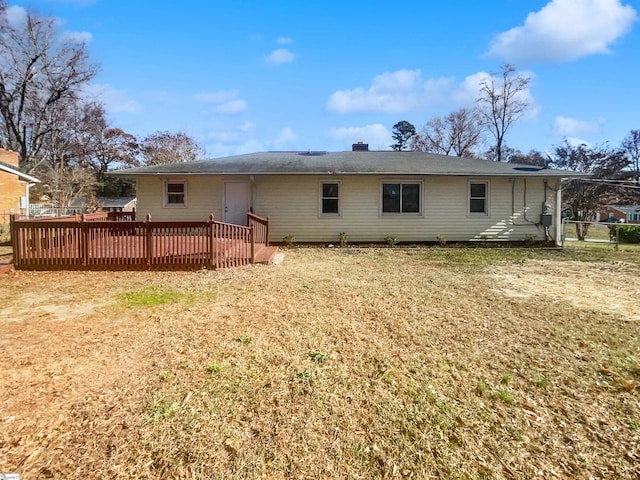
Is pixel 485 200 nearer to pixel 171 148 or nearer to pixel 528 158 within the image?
pixel 528 158

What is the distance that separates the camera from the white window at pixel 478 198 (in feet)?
43.1

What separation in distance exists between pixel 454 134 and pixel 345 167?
103 feet

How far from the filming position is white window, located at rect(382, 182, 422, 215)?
1304 centimetres

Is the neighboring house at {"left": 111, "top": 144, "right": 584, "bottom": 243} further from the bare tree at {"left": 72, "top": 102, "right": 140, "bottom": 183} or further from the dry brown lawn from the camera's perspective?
the bare tree at {"left": 72, "top": 102, "right": 140, "bottom": 183}

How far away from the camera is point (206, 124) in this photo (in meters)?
38.4

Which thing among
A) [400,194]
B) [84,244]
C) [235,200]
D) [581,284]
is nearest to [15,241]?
[84,244]

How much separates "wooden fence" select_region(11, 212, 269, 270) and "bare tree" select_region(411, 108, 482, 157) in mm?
36302

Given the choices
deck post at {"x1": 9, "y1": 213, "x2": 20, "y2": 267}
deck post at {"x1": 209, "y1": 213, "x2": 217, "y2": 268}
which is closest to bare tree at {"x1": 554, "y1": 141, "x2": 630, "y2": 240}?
deck post at {"x1": 209, "y1": 213, "x2": 217, "y2": 268}

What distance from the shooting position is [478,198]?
13180mm

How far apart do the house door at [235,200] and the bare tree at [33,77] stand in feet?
100.0

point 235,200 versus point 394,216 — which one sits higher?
point 235,200

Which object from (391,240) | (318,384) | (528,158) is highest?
(528,158)

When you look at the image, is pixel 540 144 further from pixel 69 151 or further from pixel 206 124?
pixel 69 151

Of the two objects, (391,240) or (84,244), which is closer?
(84,244)
